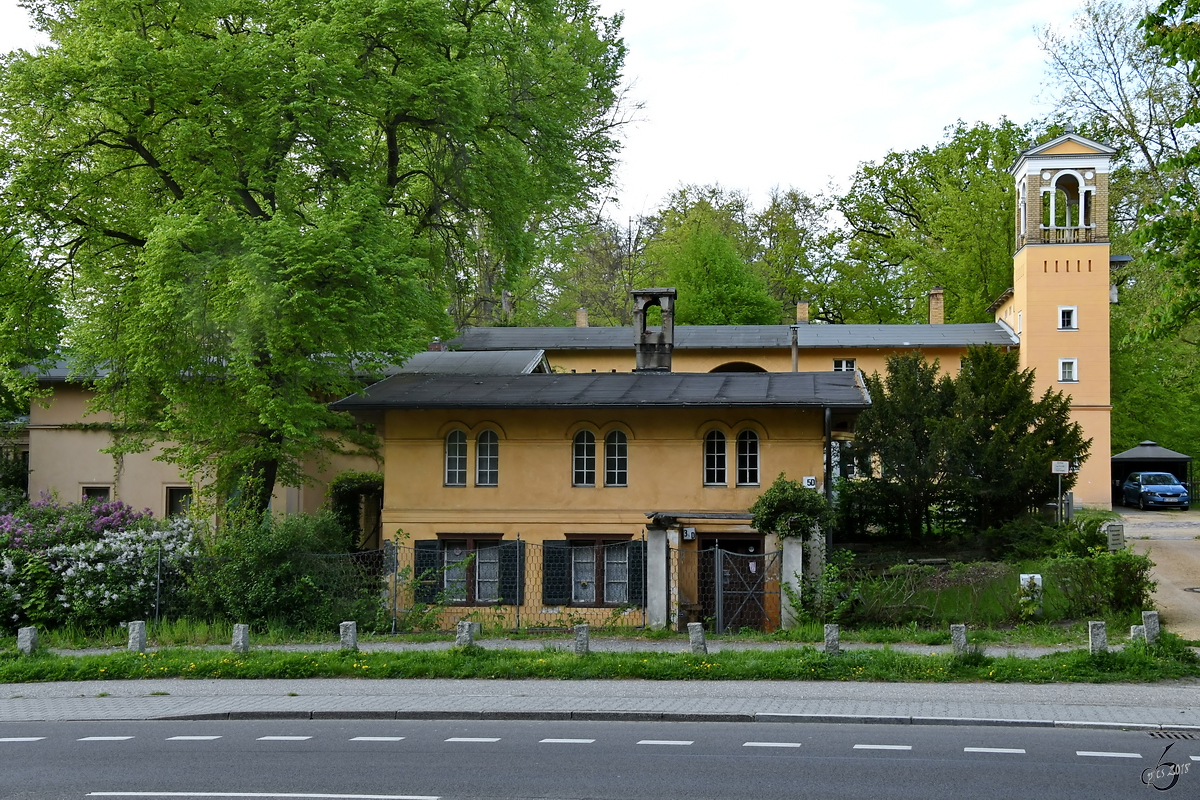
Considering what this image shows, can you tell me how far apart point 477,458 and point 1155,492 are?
3081 centimetres

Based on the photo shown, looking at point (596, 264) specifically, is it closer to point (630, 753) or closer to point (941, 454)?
point (941, 454)

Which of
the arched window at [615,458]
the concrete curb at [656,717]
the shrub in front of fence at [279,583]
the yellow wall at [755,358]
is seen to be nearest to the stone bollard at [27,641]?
the shrub in front of fence at [279,583]

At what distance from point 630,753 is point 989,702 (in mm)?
5036

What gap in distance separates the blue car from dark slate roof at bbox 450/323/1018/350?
7423 mm

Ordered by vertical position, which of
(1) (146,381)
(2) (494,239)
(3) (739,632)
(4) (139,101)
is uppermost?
(4) (139,101)

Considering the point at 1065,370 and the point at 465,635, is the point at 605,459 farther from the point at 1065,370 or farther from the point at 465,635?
the point at 1065,370

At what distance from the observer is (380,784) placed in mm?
9906

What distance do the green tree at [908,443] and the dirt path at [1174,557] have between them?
16.9ft

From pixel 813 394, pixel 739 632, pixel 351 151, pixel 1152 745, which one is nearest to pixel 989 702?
pixel 1152 745

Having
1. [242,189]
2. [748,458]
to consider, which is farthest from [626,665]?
[242,189]

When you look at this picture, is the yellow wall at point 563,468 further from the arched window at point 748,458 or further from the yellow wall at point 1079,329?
the yellow wall at point 1079,329

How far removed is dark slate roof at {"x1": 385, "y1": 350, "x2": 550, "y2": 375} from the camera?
92.5 ft

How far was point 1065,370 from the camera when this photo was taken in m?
43.7

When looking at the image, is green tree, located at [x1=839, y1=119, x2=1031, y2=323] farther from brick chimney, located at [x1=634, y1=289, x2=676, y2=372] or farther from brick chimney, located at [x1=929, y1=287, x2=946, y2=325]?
brick chimney, located at [x1=634, y1=289, x2=676, y2=372]
